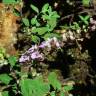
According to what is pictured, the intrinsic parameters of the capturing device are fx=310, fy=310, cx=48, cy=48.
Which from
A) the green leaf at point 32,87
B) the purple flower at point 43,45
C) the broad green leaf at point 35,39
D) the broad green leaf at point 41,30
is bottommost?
the green leaf at point 32,87

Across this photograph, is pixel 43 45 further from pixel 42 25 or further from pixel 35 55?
pixel 42 25

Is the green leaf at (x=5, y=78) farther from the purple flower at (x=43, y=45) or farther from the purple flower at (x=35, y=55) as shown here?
the purple flower at (x=43, y=45)

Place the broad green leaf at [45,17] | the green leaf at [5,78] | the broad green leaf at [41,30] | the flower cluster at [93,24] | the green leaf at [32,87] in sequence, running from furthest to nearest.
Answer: the flower cluster at [93,24], the broad green leaf at [45,17], the broad green leaf at [41,30], the green leaf at [5,78], the green leaf at [32,87]

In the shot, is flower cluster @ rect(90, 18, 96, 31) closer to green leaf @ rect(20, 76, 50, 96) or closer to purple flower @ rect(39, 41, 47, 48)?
purple flower @ rect(39, 41, 47, 48)

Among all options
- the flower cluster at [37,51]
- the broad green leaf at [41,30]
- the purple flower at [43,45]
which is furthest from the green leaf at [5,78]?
the broad green leaf at [41,30]

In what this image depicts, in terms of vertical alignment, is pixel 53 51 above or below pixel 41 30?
below

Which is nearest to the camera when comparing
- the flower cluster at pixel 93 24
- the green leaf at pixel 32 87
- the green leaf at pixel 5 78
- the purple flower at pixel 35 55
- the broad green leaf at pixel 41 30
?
the green leaf at pixel 32 87

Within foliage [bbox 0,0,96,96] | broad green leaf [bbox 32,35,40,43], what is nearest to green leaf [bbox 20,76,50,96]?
foliage [bbox 0,0,96,96]

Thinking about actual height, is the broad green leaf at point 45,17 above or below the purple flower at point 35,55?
above

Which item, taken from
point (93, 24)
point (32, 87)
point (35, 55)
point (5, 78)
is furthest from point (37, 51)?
point (93, 24)
